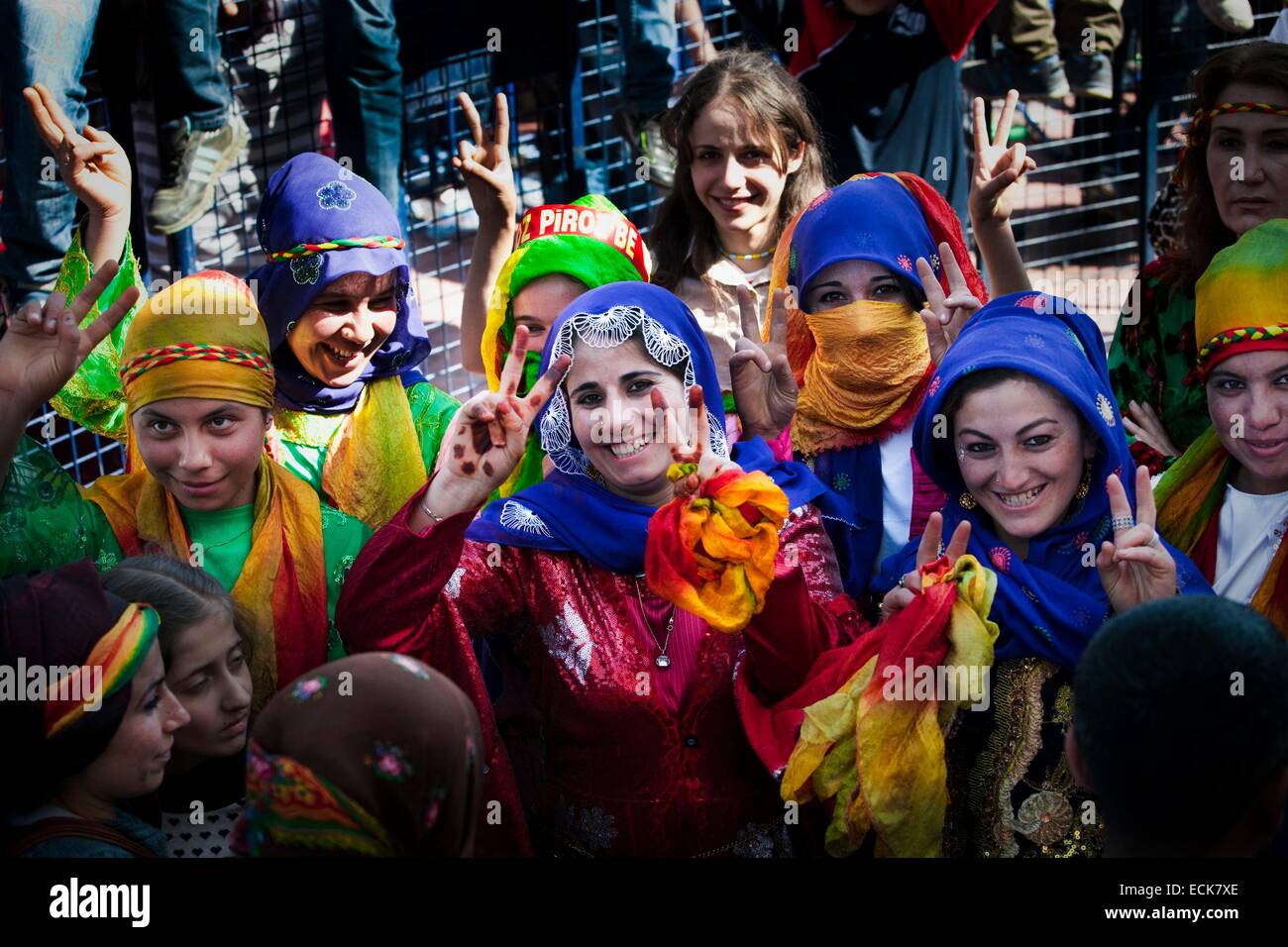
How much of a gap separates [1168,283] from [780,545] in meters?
1.48

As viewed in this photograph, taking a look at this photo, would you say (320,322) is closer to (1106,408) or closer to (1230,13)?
(1106,408)

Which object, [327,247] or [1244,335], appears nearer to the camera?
[1244,335]

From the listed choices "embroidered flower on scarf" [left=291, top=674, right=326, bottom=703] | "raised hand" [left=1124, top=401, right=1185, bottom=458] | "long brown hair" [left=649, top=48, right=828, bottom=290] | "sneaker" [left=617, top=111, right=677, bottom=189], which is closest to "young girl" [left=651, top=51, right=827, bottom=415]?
"long brown hair" [left=649, top=48, right=828, bottom=290]

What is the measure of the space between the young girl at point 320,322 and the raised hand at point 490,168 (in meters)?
0.54

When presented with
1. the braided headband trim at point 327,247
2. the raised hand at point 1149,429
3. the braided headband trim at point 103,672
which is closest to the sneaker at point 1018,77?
the raised hand at point 1149,429

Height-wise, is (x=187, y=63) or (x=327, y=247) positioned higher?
(x=187, y=63)

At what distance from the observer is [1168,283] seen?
13.0 ft

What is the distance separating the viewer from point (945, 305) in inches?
140

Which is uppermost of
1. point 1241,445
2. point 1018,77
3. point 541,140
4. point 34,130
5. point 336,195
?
point 1018,77

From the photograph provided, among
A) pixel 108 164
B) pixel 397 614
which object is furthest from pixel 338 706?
pixel 108 164

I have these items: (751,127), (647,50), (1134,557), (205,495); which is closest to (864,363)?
(751,127)

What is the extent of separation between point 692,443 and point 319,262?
1.23 m

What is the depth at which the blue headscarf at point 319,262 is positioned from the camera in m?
3.75

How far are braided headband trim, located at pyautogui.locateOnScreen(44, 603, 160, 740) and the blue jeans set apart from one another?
88.5 inches
